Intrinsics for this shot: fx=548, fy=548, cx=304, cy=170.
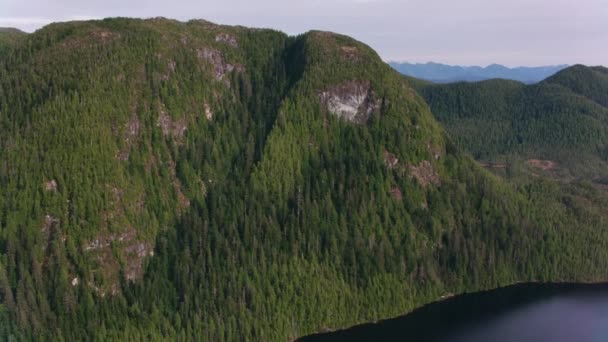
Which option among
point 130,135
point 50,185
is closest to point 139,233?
point 50,185

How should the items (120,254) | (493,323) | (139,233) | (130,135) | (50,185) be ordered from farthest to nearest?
1. (130,135)
2. (493,323)
3. (139,233)
4. (120,254)
5. (50,185)

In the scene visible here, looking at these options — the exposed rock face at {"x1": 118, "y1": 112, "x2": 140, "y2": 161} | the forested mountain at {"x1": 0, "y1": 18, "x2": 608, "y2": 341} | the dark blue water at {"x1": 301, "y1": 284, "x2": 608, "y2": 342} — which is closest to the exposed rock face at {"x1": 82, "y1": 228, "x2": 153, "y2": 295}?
the forested mountain at {"x1": 0, "y1": 18, "x2": 608, "y2": 341}

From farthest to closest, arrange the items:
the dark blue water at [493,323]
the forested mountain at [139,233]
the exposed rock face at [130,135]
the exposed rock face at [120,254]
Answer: the exposed rock face at [130,135] < the dark blue water at [493,323] < the exposed rock face at [120,254] < the forested mountain at [139,233]

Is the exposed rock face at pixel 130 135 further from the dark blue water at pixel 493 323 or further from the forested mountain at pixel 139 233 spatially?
the dark blue water at pixel 493 323

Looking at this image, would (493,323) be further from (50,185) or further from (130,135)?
(50,185)

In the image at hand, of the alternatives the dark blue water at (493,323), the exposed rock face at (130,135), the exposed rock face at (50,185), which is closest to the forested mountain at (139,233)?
the exposed rock face at (50,185)

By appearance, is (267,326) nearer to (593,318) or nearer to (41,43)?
(593,318)

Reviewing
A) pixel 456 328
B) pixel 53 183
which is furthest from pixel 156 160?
pixel 456 328

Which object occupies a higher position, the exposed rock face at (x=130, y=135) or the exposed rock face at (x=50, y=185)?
the exposed rock face at (x=130, y=135)
